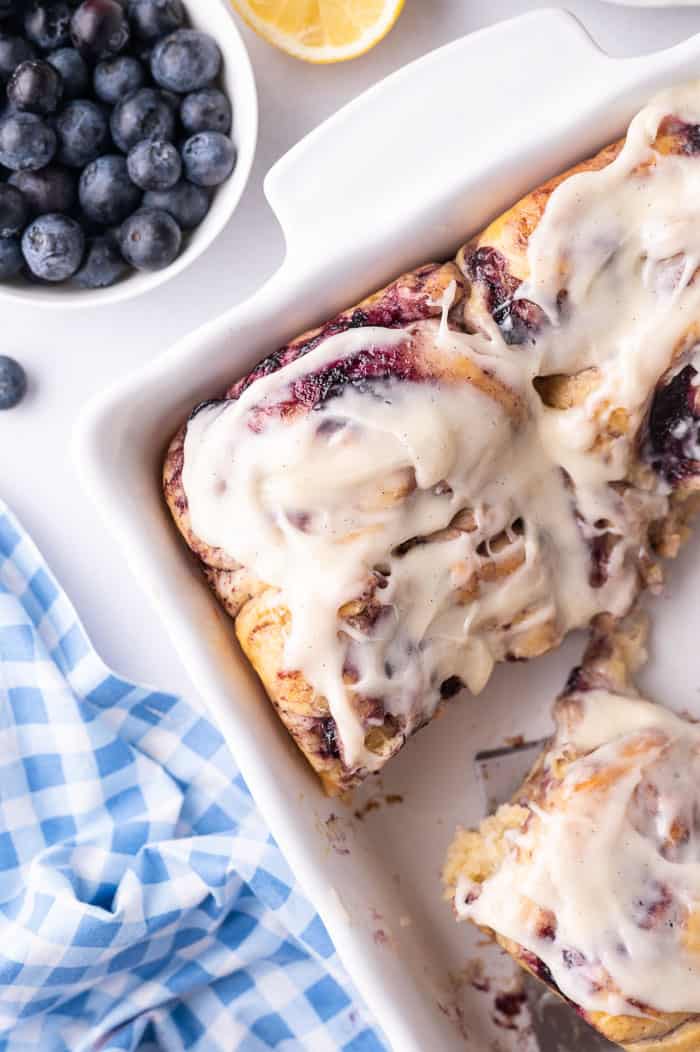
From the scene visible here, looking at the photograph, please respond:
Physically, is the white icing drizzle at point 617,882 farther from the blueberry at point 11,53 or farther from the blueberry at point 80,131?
the blueberry at point 11,53

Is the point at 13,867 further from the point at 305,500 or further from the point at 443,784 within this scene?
the point at 305,500

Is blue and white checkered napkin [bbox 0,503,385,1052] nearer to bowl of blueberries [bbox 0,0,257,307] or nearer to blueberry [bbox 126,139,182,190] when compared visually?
bowl of blueberries [bbox 0,0,257,307]

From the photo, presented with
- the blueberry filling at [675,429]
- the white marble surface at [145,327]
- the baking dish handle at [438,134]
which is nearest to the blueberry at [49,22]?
the white marble surface at [145,327]

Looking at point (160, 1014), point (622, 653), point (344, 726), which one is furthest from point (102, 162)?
point (160, 1014)

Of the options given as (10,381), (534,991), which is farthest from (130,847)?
(10,381)

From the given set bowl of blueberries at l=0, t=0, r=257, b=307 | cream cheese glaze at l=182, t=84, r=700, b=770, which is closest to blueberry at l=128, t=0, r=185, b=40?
bowl of blueberries at l=0, t=0, r=257, b=307
